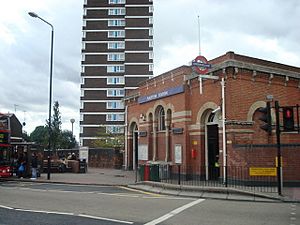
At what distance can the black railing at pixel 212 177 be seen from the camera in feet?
59.0

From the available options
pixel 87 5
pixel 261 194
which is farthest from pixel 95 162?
pixel 87 5

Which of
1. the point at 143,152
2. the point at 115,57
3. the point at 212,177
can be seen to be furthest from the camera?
the point at 115,57

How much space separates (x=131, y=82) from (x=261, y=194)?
5877 cm

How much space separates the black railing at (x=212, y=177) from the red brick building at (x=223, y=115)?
185 mm

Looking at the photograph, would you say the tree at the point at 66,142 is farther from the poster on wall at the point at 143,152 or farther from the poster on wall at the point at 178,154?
the poster on wall at the point at 178,154

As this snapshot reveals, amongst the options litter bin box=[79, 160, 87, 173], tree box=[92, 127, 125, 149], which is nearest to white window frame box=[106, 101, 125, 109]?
tree box=[92, 127, 125, 149]

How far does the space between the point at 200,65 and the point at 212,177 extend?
263 inches

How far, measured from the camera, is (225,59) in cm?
2088

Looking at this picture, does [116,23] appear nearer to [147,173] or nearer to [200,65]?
[200,65]

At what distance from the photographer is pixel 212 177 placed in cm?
2197

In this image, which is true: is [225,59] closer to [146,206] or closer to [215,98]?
[215,98]

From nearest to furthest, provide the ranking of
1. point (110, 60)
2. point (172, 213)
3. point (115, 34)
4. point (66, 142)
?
point (172, 213), point (110, 60), point (115, 34), point (66, 142)

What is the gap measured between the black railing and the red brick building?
0.18 metres

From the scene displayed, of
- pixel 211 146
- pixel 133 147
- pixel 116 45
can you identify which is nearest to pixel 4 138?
pixel 133 147
